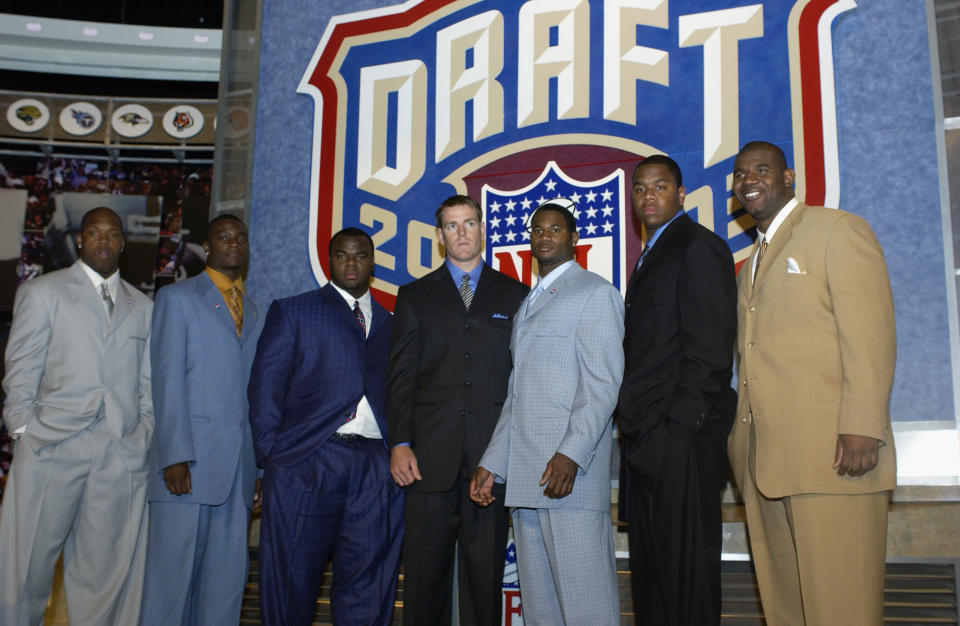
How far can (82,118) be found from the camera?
9.15 meters

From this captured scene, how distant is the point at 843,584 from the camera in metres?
2.15

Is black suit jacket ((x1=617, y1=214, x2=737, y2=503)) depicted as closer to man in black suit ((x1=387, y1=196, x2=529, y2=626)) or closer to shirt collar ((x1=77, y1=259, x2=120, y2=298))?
man in black suit ((x1=387, y1=196, x2=529, y2=626))

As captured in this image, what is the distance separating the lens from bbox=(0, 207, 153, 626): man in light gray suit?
9.69 ft

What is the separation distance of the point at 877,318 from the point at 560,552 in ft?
3.81

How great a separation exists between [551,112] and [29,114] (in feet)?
25.3

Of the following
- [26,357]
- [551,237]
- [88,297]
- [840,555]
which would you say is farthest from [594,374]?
[26,357]

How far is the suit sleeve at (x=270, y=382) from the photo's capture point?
2.96m

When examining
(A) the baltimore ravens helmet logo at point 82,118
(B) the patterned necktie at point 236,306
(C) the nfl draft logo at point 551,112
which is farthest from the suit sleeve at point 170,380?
(A) the baltimore ravens helmet logo at point 82,118

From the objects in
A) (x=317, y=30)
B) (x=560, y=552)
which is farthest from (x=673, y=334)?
(x=317, y=30)

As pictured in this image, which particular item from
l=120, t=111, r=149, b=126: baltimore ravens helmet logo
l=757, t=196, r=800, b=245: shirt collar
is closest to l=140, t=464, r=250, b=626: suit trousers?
l=757, t=196, r=800, b=245: shirt collar

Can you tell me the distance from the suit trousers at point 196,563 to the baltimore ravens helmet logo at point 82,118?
24.9ft

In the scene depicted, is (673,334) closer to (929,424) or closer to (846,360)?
(846,360)

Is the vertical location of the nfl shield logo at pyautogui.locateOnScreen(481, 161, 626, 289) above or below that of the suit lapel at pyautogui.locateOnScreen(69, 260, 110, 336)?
above

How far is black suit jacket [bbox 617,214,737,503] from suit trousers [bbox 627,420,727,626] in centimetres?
5
